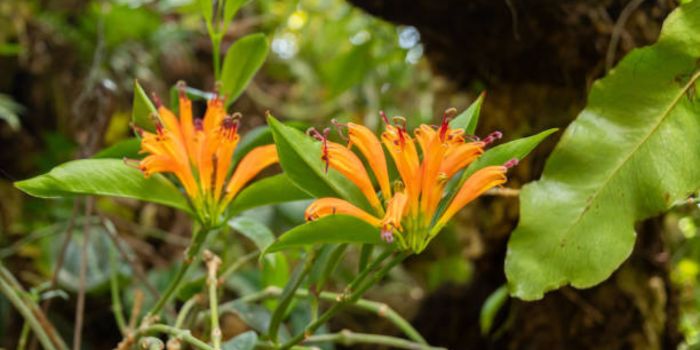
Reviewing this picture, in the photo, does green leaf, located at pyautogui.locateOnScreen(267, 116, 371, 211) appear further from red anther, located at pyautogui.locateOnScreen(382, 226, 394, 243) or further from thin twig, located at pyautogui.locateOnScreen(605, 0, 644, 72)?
thin twig, located at pyautogui.locateOnScreen(605, 0, 644, 72)

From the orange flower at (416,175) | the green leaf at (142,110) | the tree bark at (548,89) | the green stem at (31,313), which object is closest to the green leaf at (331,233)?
the orange flower at (416,175)

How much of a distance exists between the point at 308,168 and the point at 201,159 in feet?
0.46

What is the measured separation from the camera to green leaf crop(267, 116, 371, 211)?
1.66 feet

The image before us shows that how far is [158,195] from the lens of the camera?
23.7 inches

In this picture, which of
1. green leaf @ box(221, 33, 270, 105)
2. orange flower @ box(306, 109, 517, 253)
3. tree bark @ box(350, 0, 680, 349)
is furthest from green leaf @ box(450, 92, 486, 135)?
tree bark @ box(350, 0, 680, 349)

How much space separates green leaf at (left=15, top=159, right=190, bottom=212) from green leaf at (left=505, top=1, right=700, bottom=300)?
0.31m

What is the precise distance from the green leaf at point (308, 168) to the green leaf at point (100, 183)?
0.14m


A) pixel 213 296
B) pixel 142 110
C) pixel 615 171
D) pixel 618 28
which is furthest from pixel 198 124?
pixel 618 28

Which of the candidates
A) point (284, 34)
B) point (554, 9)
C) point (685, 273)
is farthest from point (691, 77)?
point (284, 34)

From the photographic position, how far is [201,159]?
617 mm

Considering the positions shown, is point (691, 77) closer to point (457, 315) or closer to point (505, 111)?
point (505, 111)

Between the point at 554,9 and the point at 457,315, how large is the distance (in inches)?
23.0

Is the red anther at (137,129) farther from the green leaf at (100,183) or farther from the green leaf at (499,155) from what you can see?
the green leaf at (499,155)

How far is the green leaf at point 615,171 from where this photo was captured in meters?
0.58
